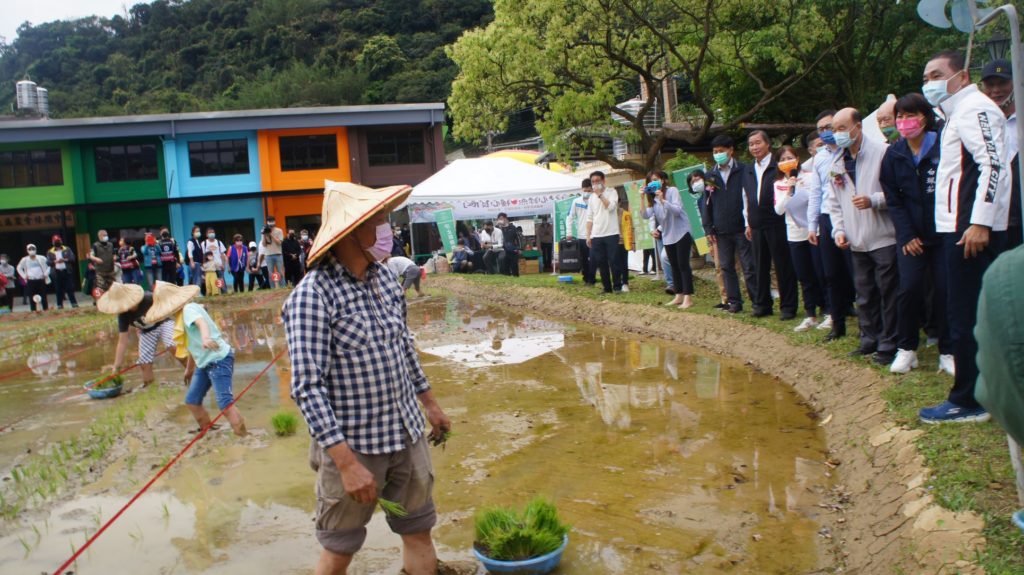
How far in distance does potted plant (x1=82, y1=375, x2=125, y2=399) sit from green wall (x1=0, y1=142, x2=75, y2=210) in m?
28.1

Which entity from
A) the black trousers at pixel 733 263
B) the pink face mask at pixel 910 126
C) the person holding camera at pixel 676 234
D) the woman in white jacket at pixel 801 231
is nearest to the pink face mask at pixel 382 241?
the pink face mask at pixel 910 126

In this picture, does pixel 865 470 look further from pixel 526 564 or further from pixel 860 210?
pixel 860 210

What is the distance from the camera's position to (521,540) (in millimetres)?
3965

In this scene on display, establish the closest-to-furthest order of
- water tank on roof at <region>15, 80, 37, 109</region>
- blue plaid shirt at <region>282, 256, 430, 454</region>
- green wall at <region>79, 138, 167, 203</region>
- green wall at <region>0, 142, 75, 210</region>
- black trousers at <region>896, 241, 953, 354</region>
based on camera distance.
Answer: blue plaid shirt at <region>282, 256, 430, 454</region>, black trousers at <region>896, 241, 953, 354</region>, green wall at <region>0, 142, 75, 210</region>, green wall at <region>79, 138, 167, 203</region>, water tank on roof at <region>15, 80, 37, 109</region>

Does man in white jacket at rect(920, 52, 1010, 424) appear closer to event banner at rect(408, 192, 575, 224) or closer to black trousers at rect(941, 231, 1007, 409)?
black trousers at rect(941, 231, 1007, 409)

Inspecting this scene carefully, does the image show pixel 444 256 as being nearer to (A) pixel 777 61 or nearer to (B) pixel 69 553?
(A) pixel 777 61

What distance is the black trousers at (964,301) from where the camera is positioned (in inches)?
181

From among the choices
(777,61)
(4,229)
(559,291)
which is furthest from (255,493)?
(4,229)

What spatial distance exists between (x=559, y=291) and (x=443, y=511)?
394 inches

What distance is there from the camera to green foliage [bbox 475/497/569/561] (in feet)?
13.0

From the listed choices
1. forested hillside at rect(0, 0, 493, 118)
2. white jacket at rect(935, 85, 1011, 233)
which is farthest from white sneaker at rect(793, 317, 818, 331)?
forested hillside at rect(0, 0, 493, 118)

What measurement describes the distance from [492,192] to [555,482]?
17.9 m

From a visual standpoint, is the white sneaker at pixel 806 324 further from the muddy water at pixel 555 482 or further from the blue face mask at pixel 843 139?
the blue face mask at pixel 843 139

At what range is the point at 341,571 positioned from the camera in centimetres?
359
